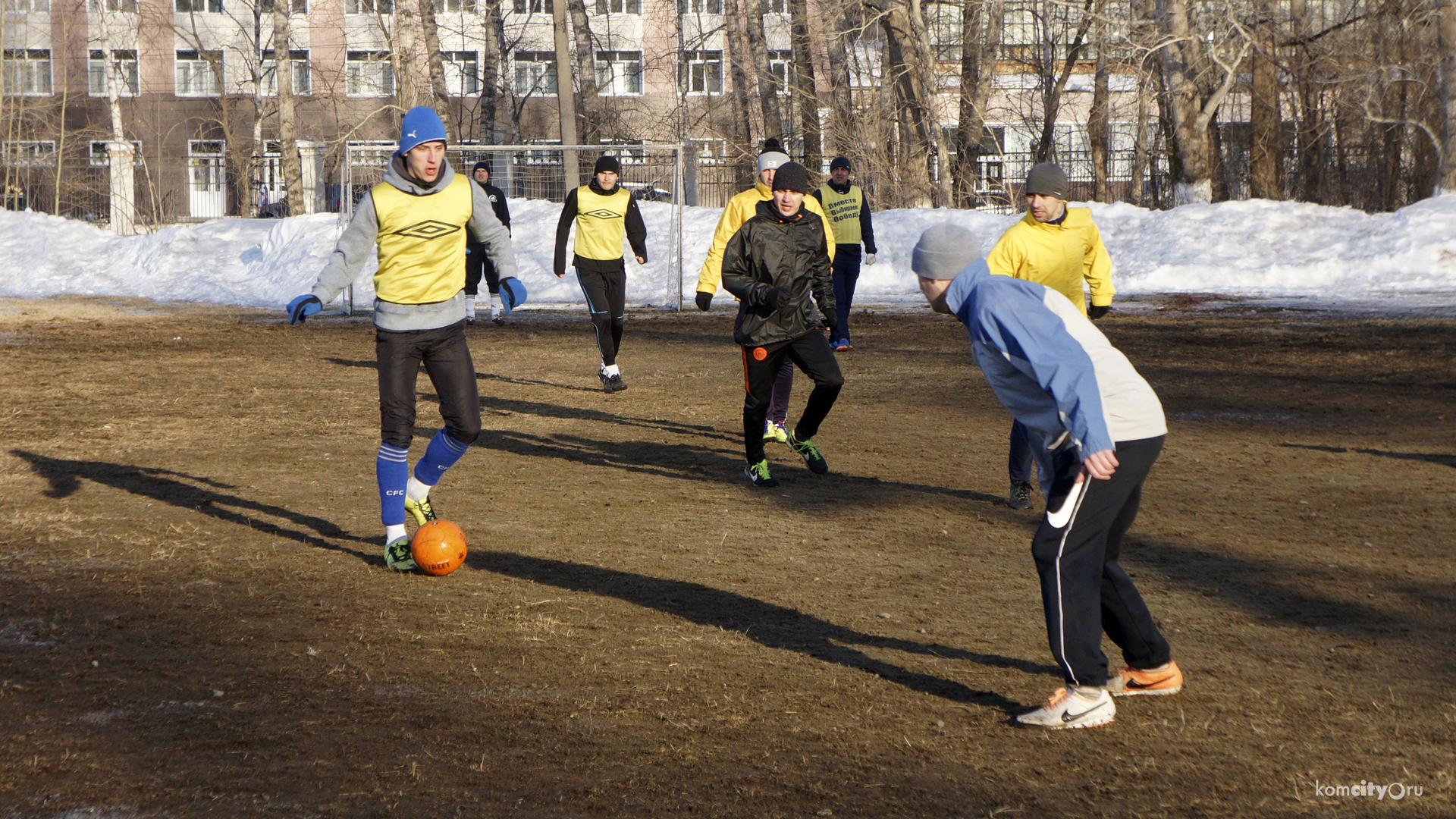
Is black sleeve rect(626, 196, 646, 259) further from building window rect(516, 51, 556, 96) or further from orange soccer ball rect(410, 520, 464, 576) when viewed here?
building window rect(516, 51, 556, 96)

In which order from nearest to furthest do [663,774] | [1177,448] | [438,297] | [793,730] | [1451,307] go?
[663,774] < [793,730] < [438,297] < [1177,448] < [1451,307]

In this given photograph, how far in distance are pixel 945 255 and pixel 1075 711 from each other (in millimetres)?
1520

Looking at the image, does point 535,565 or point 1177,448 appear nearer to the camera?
point 535,565

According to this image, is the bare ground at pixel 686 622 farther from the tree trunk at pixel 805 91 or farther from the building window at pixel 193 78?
the building window at pixel 193 78

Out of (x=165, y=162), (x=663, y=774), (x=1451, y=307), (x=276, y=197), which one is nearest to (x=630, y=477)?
(x=663, y=774)

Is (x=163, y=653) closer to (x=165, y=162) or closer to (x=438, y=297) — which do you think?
(x=438, y=297)

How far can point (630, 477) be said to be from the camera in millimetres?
8203

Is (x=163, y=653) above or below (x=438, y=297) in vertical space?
below

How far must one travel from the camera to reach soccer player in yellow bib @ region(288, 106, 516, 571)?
577 centimetres

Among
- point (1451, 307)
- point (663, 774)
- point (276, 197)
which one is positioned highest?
point (276, 197)

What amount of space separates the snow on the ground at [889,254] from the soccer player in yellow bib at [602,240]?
9.61 metres

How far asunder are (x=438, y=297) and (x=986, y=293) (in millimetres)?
2973

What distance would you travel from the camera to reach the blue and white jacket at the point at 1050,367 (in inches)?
145

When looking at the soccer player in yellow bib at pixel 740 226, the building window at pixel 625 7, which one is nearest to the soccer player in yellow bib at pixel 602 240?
the soccer player in yellow bib at pixel 740 226
